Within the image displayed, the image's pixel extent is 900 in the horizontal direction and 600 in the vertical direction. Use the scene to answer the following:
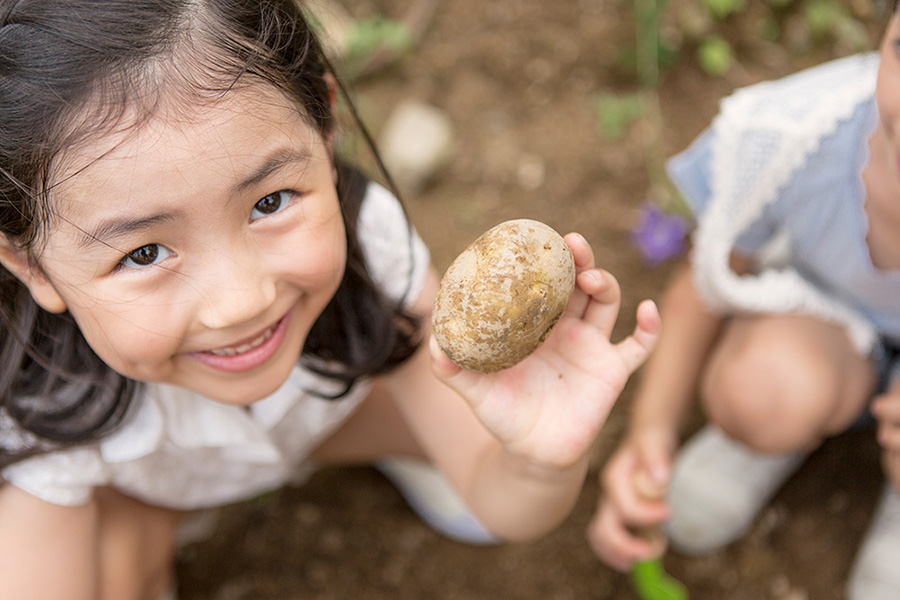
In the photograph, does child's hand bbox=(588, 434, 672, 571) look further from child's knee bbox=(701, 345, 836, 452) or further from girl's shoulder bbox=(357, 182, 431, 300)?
girl's shoulder bbox=(357, 182, 431, 300)

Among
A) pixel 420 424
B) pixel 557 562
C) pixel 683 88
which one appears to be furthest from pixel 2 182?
pixel 683 88

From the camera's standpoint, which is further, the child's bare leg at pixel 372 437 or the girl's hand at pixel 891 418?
the child's bare leg at pixel 372 437

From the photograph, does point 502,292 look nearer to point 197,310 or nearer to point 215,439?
point 197,310

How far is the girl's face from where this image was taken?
92 cm

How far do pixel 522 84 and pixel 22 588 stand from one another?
76.0 inches

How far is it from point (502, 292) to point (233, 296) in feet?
1.10

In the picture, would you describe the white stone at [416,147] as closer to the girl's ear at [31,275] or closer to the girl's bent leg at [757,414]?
the girl's bent leg at [757,414]

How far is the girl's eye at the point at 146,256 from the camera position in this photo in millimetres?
995

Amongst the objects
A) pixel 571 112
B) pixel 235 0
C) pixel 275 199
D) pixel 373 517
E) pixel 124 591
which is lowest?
pixel 373 517

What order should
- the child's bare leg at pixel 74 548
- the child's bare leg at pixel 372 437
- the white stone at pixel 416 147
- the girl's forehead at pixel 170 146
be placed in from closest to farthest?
the girl's forehead at pixel 170 146, the child's bare leg at pixel 74 548, the child's bare leg at pixel 372 437, the white stone at pixel 416 147

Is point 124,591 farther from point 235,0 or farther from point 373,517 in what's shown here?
point 235,0

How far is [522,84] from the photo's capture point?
2.55 meters

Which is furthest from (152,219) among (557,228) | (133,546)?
(557,228)

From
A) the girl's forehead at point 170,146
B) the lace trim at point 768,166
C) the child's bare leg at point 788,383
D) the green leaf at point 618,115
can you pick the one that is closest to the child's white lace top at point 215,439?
the girl's forehead at point 170,146
